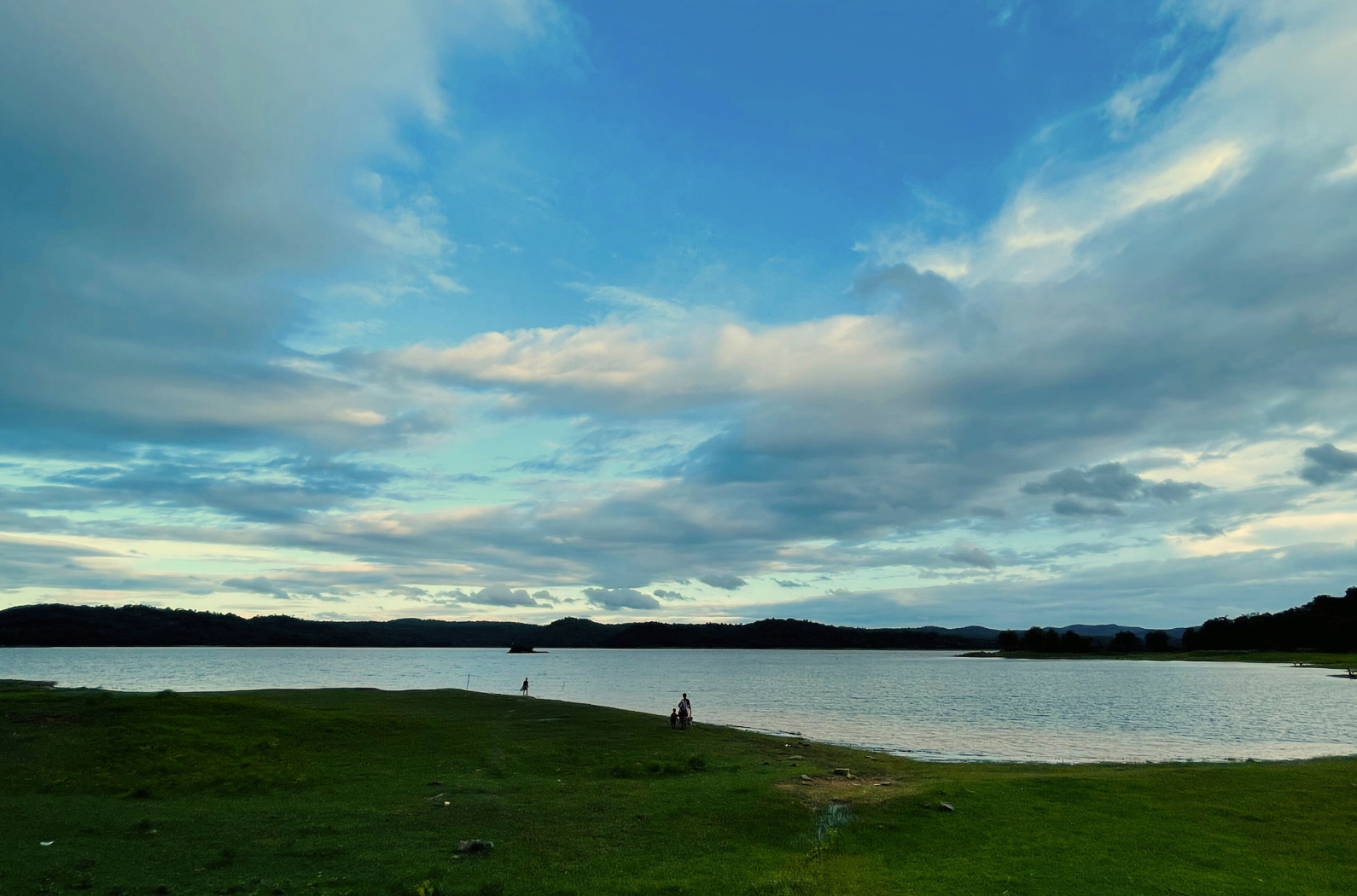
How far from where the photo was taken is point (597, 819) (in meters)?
23.0

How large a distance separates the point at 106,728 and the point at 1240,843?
137 ft

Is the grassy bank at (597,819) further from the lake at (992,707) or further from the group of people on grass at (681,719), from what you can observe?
the lake at (992,707)

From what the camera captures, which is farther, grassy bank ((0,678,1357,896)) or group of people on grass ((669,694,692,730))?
group of people on grass ((669,694,692,730))

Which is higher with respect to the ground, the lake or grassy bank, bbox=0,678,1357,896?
grassy bank, bbox=0,678,1357,896

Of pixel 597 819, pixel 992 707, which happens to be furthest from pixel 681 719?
pixel 992 707

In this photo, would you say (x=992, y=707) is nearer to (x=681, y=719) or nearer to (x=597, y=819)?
(x=681, y=719)

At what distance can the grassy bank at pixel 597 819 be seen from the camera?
17.2 m

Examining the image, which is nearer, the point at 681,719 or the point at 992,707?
the point at 681,719

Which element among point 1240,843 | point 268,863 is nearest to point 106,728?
point 268,863

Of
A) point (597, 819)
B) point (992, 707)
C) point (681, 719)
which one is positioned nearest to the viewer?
point (597, 819)

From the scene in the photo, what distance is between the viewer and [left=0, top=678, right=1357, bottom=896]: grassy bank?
17.2 meters

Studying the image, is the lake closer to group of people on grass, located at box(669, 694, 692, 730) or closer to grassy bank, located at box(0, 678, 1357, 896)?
group of people on grass, located at box(669, 694, 692, 730)

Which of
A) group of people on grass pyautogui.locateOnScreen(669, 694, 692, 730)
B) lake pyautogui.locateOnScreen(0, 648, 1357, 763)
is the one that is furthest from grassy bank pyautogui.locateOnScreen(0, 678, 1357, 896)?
lake pyautogui.locateOnScreen(0, 648, 1357, 763)

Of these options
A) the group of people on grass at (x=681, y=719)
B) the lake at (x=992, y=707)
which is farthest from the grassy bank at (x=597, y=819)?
the lake at (x=992, y=707)
